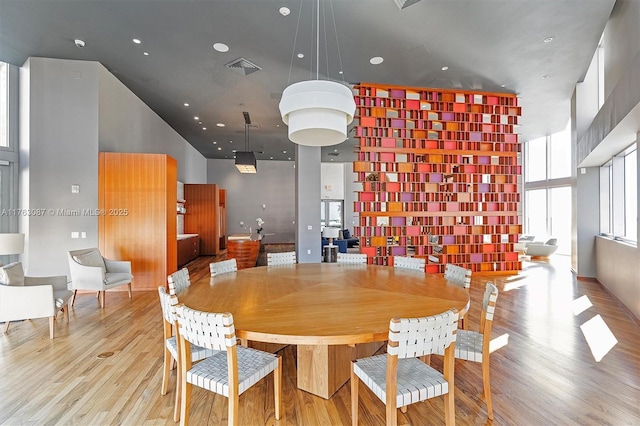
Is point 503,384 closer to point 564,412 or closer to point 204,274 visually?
point 564,412

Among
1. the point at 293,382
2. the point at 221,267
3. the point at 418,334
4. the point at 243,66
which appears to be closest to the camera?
the point at 418,334

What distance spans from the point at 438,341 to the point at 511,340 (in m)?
2.38

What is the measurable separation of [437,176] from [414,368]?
5.30 m

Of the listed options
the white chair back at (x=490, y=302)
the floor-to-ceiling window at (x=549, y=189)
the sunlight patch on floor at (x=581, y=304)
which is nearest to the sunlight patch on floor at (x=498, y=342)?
the white chair back at (x=490, y=302)

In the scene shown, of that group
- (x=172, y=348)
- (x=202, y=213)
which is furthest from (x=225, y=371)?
(x=202, y=213)

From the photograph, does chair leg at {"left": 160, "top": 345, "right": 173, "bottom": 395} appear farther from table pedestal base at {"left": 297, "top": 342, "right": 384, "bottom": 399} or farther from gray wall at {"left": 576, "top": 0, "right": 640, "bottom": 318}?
gray wall at {"left": 576, "top": 0, "right": 640, "bottom": 318}

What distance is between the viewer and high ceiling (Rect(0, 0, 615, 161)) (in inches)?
149

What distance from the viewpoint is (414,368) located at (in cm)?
182

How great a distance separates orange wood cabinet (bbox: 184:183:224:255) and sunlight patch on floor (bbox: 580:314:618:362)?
9.40 m

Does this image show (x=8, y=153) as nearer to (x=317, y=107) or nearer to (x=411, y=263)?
(x=317, y=107)

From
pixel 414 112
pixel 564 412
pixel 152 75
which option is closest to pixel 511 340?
pixel 564 412

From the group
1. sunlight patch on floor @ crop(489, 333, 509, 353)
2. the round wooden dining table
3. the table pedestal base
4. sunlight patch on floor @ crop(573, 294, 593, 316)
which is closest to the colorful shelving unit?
sunlight patch on floor @ crop(573, 294, 593, 316)

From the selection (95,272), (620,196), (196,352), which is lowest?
(196,352)

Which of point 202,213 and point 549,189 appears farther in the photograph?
point 549,189
